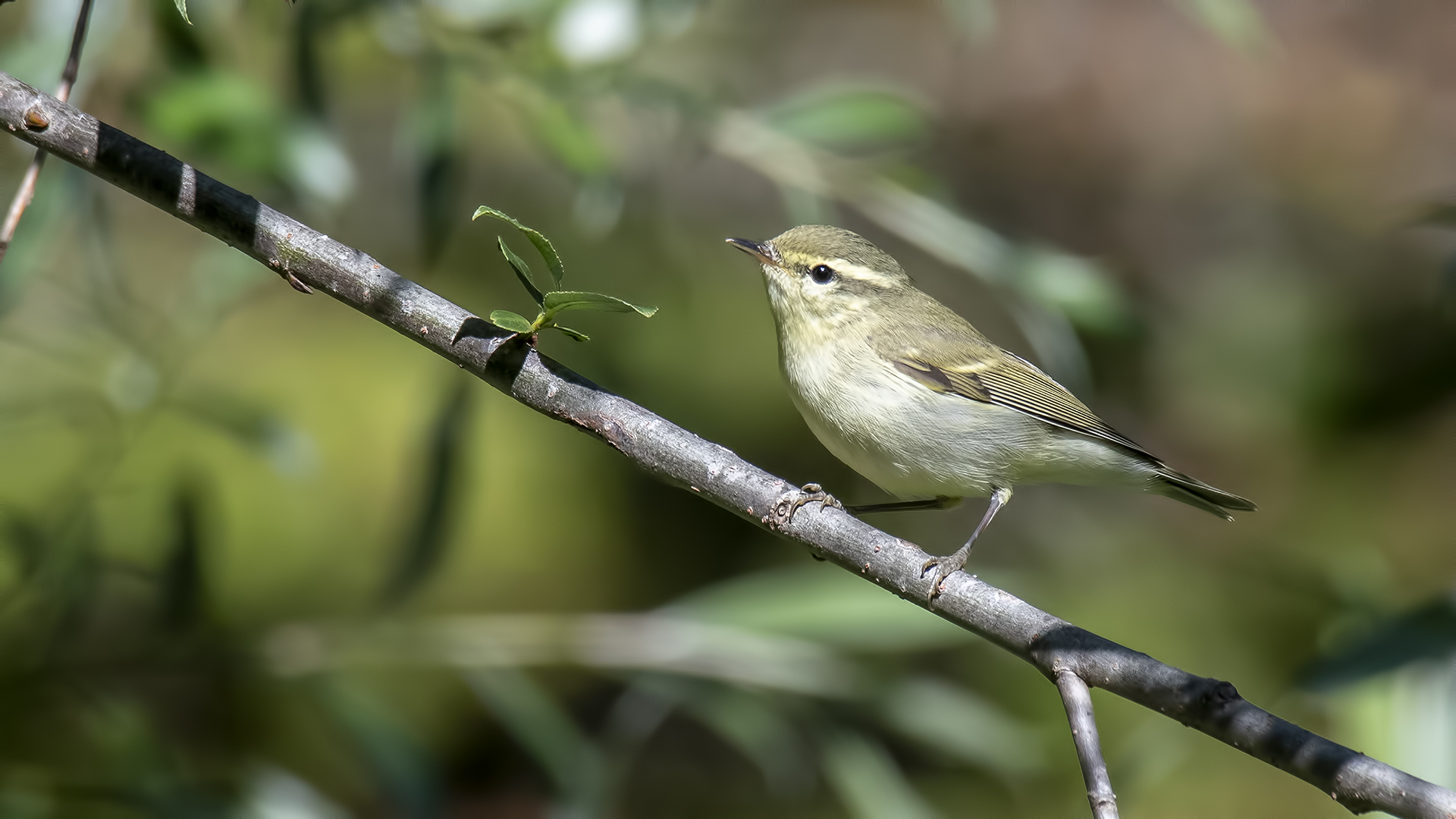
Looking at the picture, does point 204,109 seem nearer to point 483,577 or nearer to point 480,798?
point 483,577

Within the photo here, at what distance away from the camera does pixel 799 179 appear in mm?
2920

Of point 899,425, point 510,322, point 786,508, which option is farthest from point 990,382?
point 510,322

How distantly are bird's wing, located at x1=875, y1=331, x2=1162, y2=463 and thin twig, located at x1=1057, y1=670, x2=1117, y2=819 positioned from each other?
1493mm

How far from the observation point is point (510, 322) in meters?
1.39

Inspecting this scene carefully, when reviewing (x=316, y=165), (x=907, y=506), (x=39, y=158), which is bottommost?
(x=39, y=158)

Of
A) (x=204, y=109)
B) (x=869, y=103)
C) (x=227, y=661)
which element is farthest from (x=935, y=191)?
(x=227, y=661)

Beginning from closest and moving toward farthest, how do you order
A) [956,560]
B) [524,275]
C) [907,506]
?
[524,275] < [956,560] < [907,506]

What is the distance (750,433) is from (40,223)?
2.80 metres

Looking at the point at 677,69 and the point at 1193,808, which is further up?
the point at 677,69

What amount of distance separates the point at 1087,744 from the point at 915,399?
1.45m

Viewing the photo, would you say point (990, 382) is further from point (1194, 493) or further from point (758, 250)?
point (758, 250)

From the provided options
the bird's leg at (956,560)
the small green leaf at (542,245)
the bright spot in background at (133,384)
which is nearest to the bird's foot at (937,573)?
the bird's leg at (956,560)

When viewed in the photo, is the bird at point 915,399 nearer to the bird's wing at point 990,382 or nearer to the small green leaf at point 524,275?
the bird's wing at point 990,382

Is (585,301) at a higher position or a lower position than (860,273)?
lower
